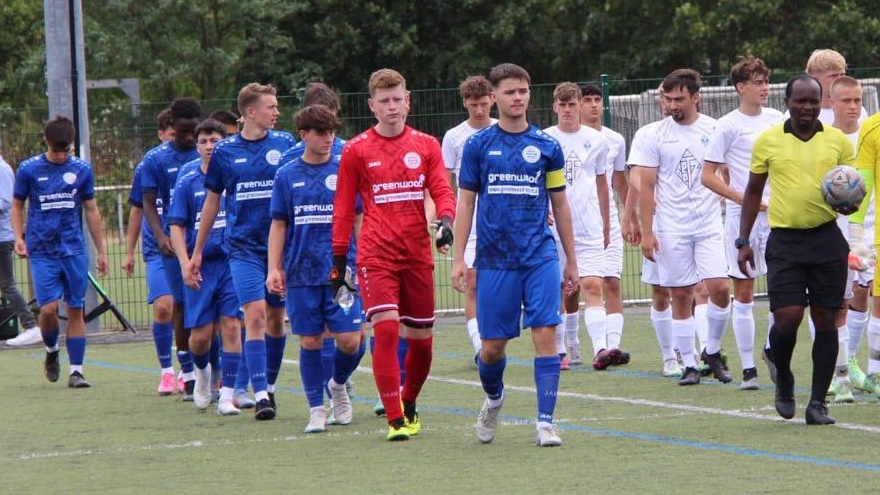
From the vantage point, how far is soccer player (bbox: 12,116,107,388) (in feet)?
44.8

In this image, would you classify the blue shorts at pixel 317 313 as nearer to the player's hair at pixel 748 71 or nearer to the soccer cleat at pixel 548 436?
the soccer cleat at pixel 548 436

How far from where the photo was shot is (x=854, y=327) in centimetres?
1136

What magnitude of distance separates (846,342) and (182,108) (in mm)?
4933

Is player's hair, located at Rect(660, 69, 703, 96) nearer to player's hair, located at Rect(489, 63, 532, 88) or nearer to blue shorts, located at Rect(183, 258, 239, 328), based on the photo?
player's hair, located at Rect(489, 63, 532, 88)

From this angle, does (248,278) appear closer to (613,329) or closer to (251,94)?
(251,94)

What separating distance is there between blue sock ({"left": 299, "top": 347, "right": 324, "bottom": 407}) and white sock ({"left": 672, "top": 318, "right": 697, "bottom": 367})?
2995 millimetres

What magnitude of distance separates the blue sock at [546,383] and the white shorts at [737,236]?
2.73 meters

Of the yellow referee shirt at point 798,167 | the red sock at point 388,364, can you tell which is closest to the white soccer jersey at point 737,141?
the yellow referee shirt at point 798,167

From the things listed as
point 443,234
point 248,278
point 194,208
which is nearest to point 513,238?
point 443,234

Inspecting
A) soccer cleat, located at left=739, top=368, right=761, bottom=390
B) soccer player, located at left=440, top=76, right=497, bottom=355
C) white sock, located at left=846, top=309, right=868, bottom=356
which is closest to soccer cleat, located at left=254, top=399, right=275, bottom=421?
soccer player, located at left=440, top=76, right=497, bottom=355

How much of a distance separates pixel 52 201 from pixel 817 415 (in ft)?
22.1

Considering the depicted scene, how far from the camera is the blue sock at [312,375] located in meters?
10.3

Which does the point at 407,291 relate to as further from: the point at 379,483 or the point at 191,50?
the point at 191,50

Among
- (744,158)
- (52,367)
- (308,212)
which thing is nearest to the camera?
(308,212)
